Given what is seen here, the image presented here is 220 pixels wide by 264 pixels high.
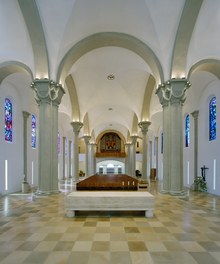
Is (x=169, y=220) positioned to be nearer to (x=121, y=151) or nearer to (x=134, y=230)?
(x=134, y=230)

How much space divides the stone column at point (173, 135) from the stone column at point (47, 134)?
5210mm

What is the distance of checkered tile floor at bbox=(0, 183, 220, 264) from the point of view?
11.9ft

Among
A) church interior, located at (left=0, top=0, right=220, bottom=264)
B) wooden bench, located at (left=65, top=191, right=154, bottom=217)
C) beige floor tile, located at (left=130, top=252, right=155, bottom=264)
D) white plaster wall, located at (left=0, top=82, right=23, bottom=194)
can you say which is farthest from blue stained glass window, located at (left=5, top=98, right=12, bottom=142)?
beige floor tile, located at (left=130, top=252, right=155, bottom=264)

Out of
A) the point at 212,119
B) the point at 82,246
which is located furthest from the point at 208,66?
the point at 82,246

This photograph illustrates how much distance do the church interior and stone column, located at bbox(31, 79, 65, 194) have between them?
0.05 meters

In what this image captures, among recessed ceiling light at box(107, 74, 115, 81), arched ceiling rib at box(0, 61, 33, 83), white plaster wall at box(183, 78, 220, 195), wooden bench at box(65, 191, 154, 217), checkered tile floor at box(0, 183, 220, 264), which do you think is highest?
recessed ceiling light at box(107, 74, 115, 81)

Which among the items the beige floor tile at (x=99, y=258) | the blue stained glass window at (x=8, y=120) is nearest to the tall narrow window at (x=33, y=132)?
the blue stained glass window at (x=8, y=120)

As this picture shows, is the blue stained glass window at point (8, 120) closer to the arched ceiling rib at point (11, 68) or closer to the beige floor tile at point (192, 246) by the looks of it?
the arched ceiling rib at point (11, 68)

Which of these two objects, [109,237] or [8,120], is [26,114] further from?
[109,237]

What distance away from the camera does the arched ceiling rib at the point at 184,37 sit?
8086 mm

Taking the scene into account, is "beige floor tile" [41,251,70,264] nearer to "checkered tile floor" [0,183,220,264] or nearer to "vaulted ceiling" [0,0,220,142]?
"checkered tile floor" [0,183,220,264]

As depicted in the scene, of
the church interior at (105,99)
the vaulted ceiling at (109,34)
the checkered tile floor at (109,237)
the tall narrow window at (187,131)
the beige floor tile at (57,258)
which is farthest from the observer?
the tall narrow window at (187,131)

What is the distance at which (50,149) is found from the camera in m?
9.59

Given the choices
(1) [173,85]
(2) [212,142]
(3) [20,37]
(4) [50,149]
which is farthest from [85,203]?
(2) [212,142]
